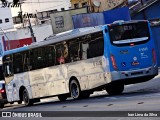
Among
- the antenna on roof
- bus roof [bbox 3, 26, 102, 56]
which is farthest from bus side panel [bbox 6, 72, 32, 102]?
the antenna on roof

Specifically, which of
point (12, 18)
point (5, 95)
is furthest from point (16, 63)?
point (12, 18)

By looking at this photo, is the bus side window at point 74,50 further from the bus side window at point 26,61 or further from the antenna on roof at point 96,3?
the antenna on roof at point 96,3

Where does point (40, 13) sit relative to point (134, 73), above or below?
above

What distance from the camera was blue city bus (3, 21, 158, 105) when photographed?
20984 mm

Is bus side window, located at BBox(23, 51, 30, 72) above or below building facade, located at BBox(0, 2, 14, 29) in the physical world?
below

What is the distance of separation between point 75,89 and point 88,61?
6.39ft

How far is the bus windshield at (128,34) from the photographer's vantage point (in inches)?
827

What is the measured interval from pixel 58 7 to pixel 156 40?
48347 mm

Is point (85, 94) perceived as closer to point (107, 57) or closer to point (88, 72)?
point (88, 72)

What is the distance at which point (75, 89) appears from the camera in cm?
2325

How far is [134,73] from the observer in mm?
21016

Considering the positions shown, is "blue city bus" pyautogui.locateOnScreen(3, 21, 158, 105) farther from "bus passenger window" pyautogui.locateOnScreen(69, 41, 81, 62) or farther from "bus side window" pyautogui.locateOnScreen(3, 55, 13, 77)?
"bus side window" pyautogui.locateOnScreen(3, 55, 13, 77)

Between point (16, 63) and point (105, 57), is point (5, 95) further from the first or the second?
point (105, 57)

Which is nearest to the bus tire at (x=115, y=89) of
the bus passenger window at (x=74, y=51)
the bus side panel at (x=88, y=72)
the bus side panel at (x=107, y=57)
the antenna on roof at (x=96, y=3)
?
the bus side panel at (x=88, y=72)
